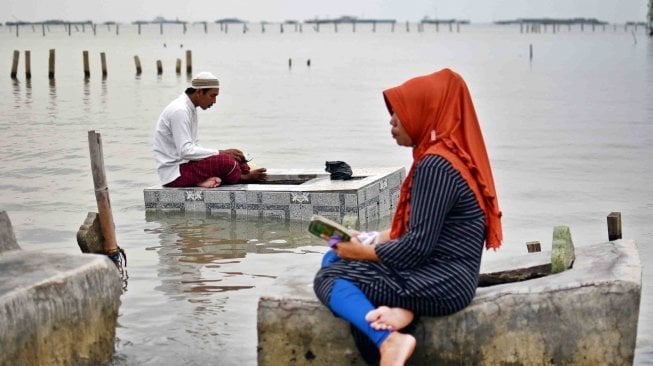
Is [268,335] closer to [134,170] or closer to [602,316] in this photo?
[602,316]

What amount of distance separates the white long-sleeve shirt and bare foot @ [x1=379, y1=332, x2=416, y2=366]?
549 cm

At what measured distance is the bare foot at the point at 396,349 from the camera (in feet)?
15.0

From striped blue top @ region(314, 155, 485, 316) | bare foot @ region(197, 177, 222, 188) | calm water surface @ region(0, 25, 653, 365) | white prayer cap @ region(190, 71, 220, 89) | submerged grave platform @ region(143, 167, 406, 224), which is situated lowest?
calm water surface @ region(0, 25, 653, 365)

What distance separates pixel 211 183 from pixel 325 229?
555 cm

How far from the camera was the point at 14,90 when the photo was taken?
112ft

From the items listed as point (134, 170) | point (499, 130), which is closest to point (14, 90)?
point (499, 130)

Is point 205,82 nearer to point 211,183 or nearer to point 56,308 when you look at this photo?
point 211,183

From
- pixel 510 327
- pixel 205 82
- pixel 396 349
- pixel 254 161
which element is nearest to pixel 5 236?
pixel 396 349

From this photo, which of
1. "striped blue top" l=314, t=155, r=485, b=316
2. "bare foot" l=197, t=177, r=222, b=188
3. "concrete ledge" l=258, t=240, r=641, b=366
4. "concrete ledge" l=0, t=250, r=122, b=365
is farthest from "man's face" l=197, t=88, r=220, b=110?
"striped blue top" l=314, t=155, r=485, b=316

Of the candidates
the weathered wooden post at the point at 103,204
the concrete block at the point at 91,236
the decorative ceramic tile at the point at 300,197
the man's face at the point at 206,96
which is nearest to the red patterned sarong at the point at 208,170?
the man's face at the point at 206,96

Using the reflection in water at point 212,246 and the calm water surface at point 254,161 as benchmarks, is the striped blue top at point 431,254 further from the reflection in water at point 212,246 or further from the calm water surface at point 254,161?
the reflection in water at point 212,246

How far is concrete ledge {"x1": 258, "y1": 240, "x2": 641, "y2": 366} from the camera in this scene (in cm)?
494

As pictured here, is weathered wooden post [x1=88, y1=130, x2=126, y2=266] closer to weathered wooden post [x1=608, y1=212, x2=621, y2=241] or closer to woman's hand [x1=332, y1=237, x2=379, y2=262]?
woman's hand [x1=332, y1=237, x2=379, y2=262]

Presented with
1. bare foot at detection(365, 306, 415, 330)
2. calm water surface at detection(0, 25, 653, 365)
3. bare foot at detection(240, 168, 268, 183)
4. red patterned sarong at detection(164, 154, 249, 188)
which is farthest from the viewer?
bare foot at detection(240, 168, 268, 183)
